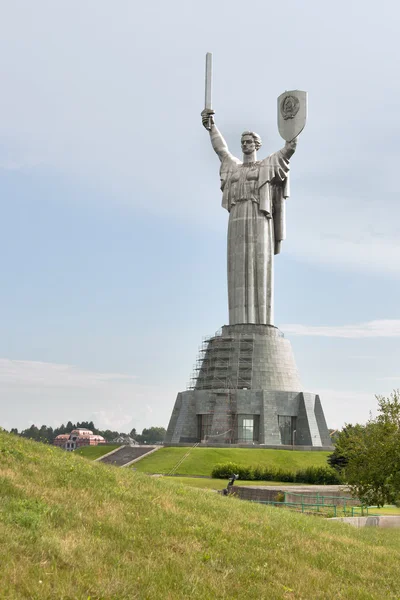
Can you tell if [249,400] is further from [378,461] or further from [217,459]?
[378,461]

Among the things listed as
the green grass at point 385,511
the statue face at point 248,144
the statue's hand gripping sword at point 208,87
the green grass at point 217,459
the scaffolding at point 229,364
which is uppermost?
the statue's hand gripping sword at point 208,87

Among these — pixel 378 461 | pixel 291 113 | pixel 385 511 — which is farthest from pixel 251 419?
pixel 378 461

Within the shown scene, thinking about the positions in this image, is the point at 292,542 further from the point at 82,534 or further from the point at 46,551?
the point at 46,551

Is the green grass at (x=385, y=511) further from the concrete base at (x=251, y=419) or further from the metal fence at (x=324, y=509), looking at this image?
the concrete base at (x=251, y=419)

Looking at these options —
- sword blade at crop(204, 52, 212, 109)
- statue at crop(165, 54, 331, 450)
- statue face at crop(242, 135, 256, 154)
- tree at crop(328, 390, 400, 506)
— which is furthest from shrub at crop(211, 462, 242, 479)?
sword blade at crop(204, 52, 212, 109)

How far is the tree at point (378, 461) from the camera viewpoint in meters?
18.1

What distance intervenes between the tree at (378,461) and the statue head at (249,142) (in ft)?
127

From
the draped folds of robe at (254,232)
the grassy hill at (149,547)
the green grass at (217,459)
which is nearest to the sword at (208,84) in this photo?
the draped folds of robe at (254,232)

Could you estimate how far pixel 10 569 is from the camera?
24.4 feet

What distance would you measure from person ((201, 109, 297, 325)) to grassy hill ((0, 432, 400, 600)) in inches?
1607

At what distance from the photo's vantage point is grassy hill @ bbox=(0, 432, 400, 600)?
7891 millimetres

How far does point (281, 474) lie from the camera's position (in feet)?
121

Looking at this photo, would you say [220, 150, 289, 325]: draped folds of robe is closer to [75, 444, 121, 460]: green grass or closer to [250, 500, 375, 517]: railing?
[75, 444, 121, 460]: green grass

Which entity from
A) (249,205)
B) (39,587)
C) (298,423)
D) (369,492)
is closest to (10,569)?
(39,587)
